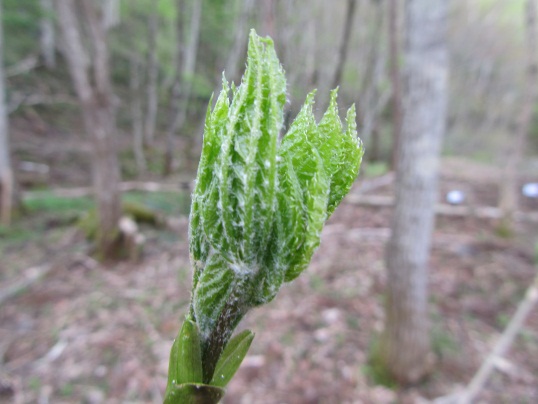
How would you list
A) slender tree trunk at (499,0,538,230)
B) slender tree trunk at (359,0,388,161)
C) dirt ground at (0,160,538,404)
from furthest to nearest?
slender tree trunk at (359,0,388,161), slender tree trunk at (499,0,538,230), dirt ground at (0,160,538,404)

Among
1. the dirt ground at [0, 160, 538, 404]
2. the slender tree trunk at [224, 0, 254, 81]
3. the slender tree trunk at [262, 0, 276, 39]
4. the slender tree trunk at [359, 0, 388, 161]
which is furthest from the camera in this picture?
the slender tree trunk at [359, 0, 388, 161]

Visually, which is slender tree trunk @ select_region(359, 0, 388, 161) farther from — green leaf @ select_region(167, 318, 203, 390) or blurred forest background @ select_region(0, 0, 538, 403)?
green leaf @ select_region(167, 318, 203, 390)

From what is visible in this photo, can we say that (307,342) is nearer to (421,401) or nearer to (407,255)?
(421,401)

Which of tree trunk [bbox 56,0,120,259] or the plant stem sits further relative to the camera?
tree trunk [bbox 56,0,120,259]

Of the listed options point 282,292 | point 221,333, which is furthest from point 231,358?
point 282,292

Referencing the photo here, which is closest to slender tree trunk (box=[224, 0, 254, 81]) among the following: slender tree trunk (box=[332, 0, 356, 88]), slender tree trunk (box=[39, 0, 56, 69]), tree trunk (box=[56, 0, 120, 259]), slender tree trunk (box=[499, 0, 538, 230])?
slender tree trunk (box=[332, 0, 356, 88])

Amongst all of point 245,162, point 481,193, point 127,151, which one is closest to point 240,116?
point 245,162
